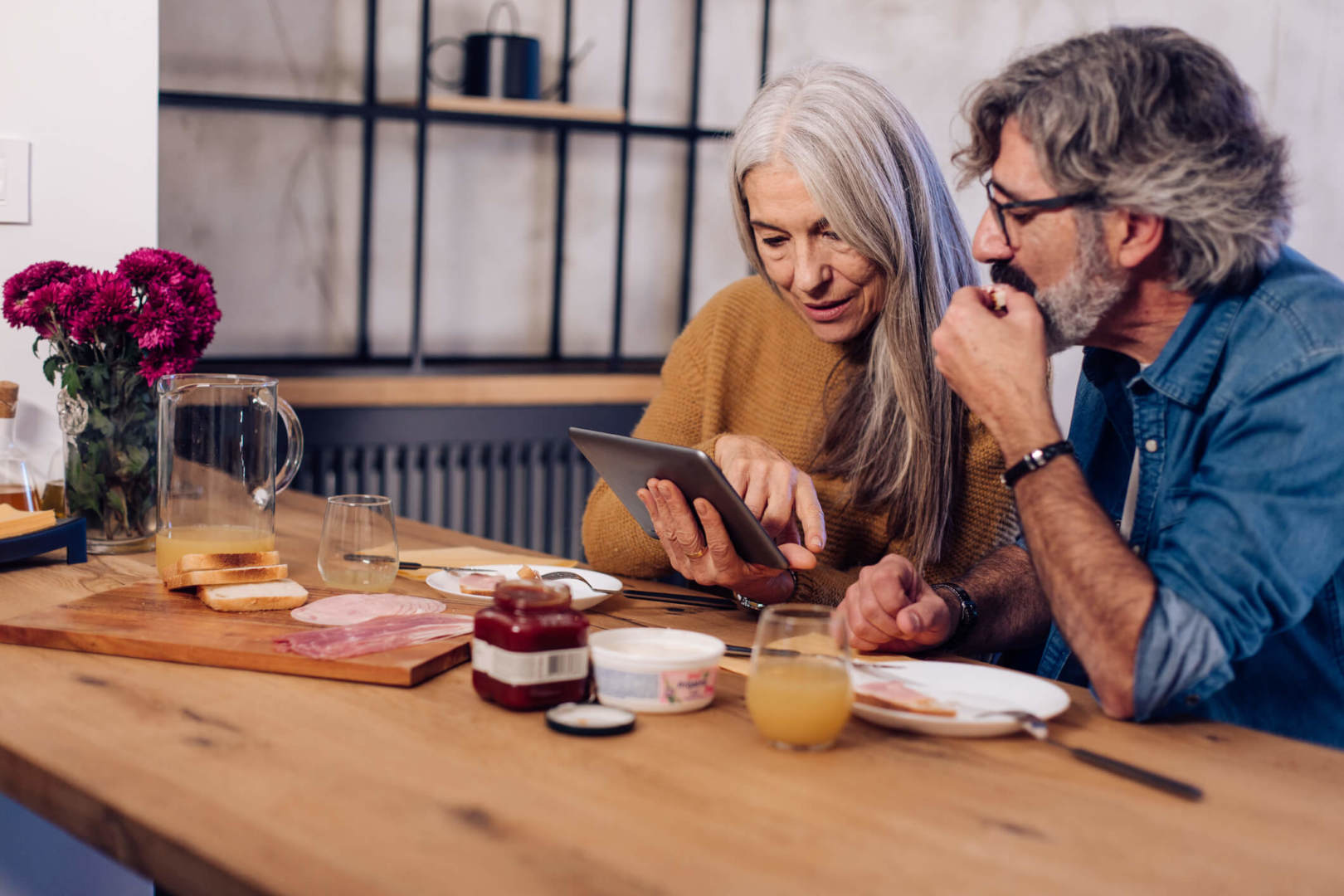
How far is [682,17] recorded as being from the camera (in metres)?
3.96

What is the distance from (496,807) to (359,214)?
2892mm

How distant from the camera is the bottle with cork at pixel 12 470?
1563mm

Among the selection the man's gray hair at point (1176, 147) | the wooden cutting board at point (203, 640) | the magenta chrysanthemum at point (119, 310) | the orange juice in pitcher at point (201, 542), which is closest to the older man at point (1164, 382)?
the man's gray hair at point (1176, 147)

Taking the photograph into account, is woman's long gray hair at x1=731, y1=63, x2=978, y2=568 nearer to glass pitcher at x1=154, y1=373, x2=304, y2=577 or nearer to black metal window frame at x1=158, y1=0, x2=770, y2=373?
glass pitcher at x1=154, y1=373, x2=304, y2=577

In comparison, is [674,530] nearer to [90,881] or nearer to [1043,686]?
[1043,686]

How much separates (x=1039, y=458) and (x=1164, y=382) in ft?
0.63

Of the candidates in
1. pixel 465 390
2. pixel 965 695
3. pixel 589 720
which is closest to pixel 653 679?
pixel 589 720

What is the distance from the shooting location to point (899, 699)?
1.08m

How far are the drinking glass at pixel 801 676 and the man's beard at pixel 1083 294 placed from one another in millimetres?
507

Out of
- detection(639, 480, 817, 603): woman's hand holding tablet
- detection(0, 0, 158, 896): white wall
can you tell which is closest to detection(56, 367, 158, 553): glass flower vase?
detection(0, 0, 158, 896): white wall

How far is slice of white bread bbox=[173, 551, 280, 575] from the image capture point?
4.47ft

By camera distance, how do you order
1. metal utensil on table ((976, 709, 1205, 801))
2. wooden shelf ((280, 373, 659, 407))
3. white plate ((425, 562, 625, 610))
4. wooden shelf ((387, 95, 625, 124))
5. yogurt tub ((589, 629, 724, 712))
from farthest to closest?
wooden shelf ((387, 95, 625, 124)), wooden shelf ((280, 373, 659, 407)), white plate ((425, 562, 625, 610)), yogurt tub ((589, 629, 724, 712)), metal utensil on table ((976, 709, 1205, 801))

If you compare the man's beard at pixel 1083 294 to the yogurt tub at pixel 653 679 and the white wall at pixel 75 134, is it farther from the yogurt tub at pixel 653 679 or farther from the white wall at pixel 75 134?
the white wall at pixel 75 134

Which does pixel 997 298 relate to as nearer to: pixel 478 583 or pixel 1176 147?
pixel 1176 147
